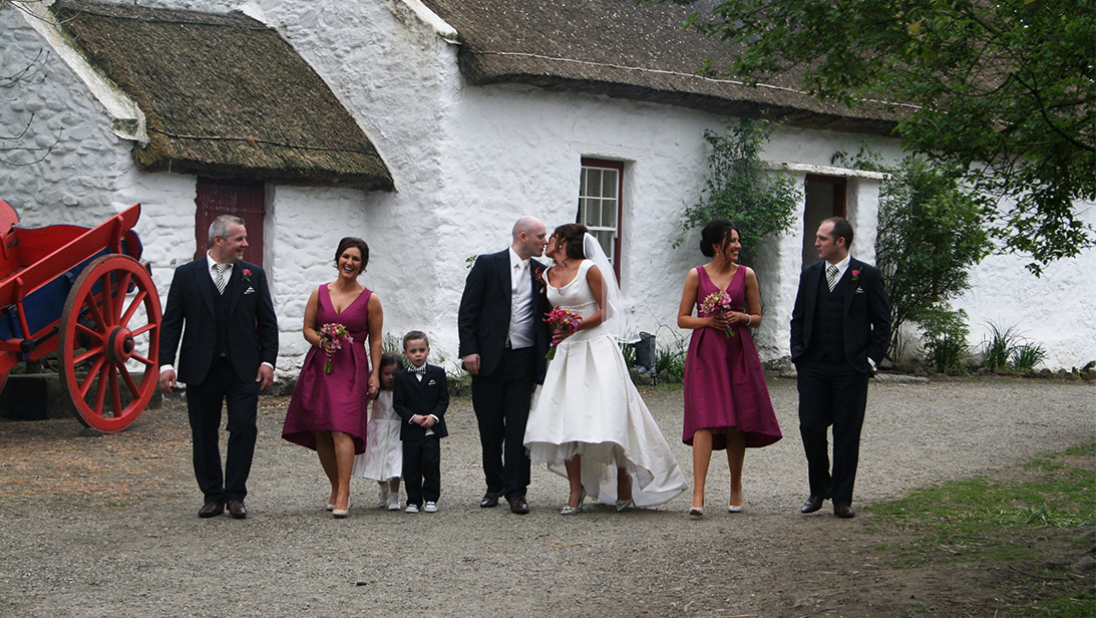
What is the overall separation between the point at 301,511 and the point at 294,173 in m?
5.77

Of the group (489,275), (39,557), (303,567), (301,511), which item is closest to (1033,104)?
(489,275)

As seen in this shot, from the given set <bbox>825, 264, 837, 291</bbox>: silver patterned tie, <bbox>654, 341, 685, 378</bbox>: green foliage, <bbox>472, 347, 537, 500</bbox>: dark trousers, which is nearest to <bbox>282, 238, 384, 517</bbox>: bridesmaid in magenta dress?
<bbox>472, 347, 537, 500</bbox>: dark trousers

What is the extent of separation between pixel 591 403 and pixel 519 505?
2.37 feet

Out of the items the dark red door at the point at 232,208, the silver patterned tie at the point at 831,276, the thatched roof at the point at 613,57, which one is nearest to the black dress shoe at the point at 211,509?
the silver patterned tie at the point at 831,276

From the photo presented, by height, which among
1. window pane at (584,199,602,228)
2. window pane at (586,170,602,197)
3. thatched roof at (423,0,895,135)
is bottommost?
window pane at (584,199,602,228)

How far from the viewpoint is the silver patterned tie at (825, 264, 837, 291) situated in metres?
6.73

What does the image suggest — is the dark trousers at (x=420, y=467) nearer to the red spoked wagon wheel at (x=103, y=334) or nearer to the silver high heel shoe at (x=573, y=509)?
the silver high heel shoe at (x=573, y=509)

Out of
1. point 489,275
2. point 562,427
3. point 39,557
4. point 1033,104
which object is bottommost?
point 39,557

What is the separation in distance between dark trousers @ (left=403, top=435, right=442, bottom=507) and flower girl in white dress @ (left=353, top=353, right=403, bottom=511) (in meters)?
0.08

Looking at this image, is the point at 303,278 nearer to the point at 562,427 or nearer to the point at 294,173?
the point at 294,173

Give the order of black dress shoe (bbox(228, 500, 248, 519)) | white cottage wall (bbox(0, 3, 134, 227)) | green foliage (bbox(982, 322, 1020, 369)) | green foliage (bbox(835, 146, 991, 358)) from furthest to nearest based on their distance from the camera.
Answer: green foliage (bbox(982, 322, 1020, 369))
green foliage (bbox(835, 146, 991, 358))
white cottage wall (bbox(0, 3, 134, 227))
black dress shoe (bbox(228, 500, 248, 519))

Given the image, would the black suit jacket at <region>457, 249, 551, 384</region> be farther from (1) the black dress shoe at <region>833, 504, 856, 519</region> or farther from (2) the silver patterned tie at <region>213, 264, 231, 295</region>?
(1) the black dress shoe at <region>833, 504, 856, 519</region>

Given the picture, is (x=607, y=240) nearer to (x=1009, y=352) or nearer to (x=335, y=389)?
(x=1009, y=352)

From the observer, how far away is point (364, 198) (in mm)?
12984
